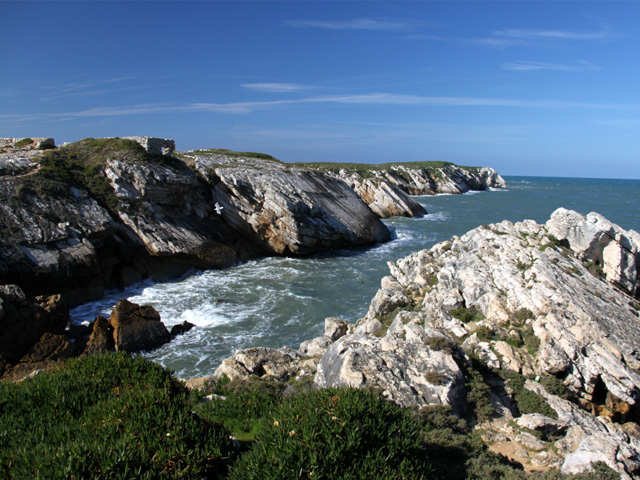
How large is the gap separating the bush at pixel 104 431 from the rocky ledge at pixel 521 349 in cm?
425

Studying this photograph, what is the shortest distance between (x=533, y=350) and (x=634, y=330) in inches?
165

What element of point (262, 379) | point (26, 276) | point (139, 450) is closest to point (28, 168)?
point (26, 276)

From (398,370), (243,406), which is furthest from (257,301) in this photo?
(243,406)

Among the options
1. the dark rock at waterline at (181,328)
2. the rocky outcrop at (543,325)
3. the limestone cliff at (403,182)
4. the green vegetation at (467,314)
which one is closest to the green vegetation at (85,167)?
the dark rock at waterline at (181,328)

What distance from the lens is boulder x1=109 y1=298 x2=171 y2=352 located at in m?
18.7

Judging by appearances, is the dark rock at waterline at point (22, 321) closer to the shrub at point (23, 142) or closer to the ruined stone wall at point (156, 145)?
the ruined stone wall at point (156, 145)

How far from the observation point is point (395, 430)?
632cm

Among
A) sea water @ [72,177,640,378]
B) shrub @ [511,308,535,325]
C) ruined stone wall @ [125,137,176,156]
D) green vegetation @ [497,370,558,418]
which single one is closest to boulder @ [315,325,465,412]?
green vegetation @ [497,370,558,418]

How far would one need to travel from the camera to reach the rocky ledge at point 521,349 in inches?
372

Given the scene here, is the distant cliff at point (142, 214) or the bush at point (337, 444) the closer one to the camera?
the bush at point (337, 444)

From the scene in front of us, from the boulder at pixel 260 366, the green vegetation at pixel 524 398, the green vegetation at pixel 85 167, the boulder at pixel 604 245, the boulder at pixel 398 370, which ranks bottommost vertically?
the boulder at pixel 260 366

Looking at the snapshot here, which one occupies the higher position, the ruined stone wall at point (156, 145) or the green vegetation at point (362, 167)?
the green vegetation at point (362, 167)

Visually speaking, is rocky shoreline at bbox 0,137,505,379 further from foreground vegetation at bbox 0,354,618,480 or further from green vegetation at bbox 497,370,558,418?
green vegetation at bbox 497,370,558,418

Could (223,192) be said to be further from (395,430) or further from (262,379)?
(395,430)
